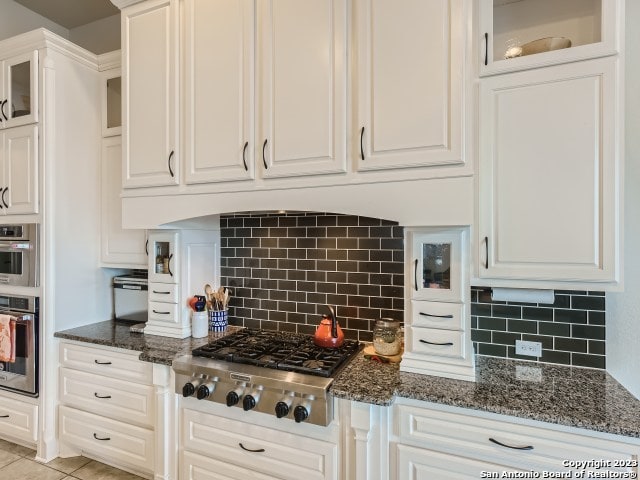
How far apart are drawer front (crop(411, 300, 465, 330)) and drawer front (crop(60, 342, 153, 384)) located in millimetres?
1439

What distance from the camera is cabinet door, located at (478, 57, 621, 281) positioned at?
4.25 feet

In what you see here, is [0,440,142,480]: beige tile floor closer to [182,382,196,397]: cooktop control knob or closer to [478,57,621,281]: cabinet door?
[182,382,196,397]: cooktop control knob

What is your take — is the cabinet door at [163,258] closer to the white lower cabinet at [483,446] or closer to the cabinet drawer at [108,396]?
the cabinet drawer at [108,396]

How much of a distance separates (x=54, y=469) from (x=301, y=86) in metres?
2.63

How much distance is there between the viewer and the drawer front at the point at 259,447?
151 cm

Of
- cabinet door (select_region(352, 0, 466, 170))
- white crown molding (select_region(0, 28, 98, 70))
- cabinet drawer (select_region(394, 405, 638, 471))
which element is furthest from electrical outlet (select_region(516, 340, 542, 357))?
white crown molding (select_region(0, 28, 98, 70))

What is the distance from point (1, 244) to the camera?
Result: 2.30 m

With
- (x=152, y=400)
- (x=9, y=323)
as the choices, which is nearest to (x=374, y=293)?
(x=152, y=400)

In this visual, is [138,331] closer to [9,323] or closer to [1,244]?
[9,323]

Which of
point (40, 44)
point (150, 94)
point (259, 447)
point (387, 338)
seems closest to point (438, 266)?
point (387, 338)

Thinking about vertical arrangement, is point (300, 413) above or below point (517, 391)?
below

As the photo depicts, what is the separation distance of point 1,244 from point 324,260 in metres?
2.11

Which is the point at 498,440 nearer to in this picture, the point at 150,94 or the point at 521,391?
the point at 521,391

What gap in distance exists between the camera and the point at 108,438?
2.04 m
